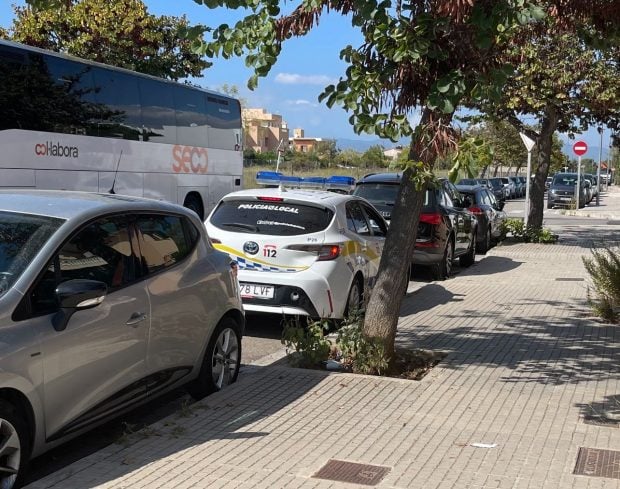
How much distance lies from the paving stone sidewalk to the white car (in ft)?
3.21

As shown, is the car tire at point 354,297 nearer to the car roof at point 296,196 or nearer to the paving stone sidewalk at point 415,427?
the paving stone sidewalk at point 415,427

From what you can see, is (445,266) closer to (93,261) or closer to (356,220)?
(356,220)

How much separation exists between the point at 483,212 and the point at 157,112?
8.00 metres

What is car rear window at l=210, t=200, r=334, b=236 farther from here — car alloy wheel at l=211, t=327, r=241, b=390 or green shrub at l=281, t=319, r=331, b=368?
car alloy wheel at l=211, t=327, r=241, b=390

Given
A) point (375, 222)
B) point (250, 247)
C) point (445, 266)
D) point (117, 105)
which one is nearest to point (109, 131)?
point (117, 105)

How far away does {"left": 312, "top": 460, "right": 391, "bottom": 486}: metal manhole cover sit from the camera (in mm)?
4719

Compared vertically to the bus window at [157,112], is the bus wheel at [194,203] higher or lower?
lower

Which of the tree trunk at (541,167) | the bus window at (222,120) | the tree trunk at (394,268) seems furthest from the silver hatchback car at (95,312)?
the tree trunk at (541,167)

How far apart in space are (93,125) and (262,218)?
798cm

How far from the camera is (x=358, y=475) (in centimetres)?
480

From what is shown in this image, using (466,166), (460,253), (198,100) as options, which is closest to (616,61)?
(460,253)

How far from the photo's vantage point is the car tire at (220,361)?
6406 millimetres

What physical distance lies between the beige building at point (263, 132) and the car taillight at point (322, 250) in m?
85.9

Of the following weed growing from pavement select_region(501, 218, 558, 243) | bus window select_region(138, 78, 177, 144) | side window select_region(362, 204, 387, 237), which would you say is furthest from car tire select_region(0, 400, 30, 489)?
weed growing from pavement select_region(501, 218, 558, 243)
